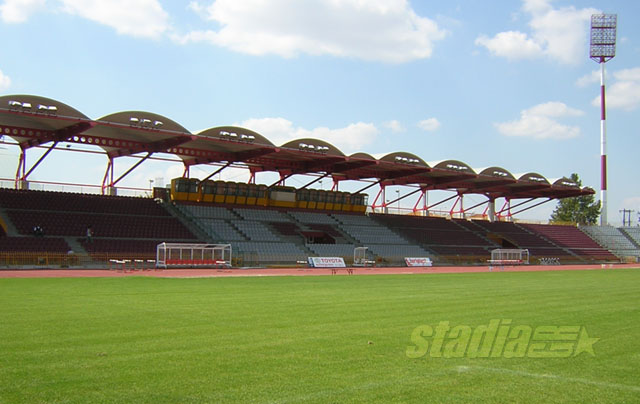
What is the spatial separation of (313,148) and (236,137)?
7.56 metres

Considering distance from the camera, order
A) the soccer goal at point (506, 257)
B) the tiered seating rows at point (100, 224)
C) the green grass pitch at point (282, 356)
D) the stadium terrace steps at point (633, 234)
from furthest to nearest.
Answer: the stadium terrace steps at point (633, 234) < the soccer goal at point (506, 257) < the tiered seating rows at point (100, 224) < the green grass pitch at point (282, 356)

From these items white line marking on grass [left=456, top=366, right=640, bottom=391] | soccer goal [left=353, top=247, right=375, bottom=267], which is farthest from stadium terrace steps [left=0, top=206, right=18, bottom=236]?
white line marking on grass [left=456, top=366, right=640, bottom=391]

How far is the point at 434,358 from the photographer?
8.55 m

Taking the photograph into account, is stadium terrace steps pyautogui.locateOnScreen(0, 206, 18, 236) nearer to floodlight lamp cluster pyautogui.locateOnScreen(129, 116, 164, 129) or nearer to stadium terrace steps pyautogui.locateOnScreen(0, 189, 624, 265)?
stadium terrace steps pyautogui.locateOnScreen(0, 189, 624, 265)

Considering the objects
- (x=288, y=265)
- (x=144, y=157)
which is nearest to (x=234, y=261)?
(x=288, y=265)

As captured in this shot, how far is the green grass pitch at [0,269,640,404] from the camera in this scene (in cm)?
665

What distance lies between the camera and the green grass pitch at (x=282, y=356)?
6.65 meters

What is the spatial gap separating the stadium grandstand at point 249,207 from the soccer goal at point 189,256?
170 centimetres

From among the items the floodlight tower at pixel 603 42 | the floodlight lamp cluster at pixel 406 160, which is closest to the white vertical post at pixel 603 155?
the floodlight tower at pixel 603 42

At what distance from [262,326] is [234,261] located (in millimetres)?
31487

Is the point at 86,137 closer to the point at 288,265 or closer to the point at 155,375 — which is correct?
the point at 288,265

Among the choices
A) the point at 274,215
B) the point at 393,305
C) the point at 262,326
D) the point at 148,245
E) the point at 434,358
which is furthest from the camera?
the point at 274,215

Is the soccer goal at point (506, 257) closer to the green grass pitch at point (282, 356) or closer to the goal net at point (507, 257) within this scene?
the goal net at point (507, 257)

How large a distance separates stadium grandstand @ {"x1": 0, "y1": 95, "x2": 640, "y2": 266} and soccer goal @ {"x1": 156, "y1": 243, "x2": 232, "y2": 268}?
1.70m
